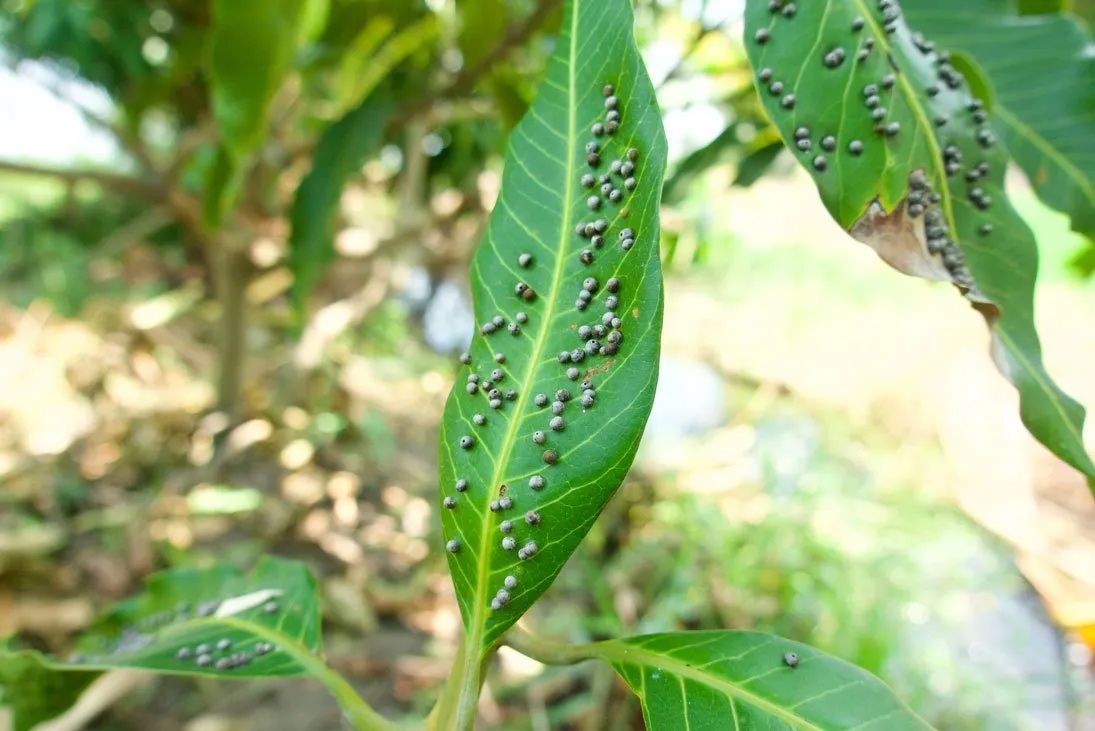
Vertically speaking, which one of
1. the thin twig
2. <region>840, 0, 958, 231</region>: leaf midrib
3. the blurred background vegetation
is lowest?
the blurred background vegetation

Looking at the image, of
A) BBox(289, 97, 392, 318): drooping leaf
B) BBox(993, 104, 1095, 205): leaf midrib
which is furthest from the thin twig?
BBox(993, 104, 1095, 205): leaf midrib

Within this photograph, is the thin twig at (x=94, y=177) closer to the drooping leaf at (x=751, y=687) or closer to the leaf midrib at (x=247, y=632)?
the leaf midrib at (x=247, y=632)

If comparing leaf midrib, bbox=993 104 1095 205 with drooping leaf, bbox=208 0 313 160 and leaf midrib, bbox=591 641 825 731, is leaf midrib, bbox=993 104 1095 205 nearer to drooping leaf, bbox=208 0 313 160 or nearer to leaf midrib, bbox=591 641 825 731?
leaf midrib, bbox=591 641 825 731

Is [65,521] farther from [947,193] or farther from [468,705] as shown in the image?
[947,193]

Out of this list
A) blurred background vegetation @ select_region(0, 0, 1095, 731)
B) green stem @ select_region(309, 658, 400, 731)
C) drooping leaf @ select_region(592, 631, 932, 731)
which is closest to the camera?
drooping leaf @ select_region(592, 631, 932, 731)

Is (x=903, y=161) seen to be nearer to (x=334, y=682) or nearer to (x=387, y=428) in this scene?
(x=334, y=682)

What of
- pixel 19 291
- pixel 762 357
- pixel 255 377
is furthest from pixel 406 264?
pixel 762 357

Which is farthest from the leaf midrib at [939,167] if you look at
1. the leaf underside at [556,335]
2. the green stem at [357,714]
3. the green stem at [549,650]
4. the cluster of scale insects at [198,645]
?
the cluster of scale insects at [198,645]
